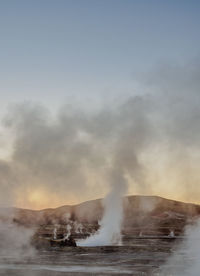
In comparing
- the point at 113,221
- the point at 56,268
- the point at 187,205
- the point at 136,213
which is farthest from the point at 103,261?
the point at 187,205

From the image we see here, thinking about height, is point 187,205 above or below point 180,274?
above

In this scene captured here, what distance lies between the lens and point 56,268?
23.0 metres

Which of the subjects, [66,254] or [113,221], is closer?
[66,254]

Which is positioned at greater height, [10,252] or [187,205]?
[187,205]

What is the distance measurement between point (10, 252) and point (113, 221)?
1058 inches

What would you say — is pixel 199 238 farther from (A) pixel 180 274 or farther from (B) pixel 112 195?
(B) pixel 112 195

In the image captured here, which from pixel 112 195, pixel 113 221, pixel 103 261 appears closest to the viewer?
pixel 103 261

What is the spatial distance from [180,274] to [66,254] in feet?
49.0

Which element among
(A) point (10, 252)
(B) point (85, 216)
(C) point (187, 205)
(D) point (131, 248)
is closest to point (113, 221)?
(D) point (131, 248)

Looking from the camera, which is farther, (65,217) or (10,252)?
(65,217)

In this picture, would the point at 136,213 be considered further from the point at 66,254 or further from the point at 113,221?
the point at 66,254

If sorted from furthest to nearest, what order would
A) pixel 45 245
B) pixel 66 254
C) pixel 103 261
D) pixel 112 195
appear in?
pixel 112 195 < pixel 45 245 < pixel 66 254 < pixel 103 261

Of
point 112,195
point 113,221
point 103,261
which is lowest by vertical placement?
point 103,261

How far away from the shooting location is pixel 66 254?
31.6m
